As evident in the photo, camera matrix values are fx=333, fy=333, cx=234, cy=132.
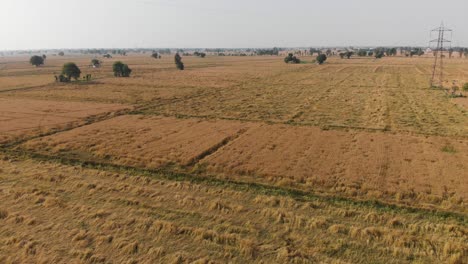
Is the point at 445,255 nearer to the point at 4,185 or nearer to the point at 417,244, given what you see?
the point at 417,244

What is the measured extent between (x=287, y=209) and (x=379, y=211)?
4.66 meters

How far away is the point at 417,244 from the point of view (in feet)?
46.1

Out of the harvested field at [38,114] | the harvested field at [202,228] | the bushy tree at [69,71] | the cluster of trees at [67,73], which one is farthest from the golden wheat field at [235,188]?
the bushy tree at [69,71]

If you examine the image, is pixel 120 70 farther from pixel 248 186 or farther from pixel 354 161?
pixel 248 186

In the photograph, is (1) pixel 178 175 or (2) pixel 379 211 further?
(1) pixel 178 175

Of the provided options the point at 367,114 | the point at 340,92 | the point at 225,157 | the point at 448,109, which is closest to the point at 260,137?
the point at 225,157

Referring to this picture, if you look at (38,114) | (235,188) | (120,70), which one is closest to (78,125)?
(38,114)

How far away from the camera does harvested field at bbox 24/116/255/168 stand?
2592cm

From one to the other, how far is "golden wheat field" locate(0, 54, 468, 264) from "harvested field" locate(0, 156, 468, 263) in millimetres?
63

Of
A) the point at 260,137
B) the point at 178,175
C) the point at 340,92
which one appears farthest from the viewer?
the point at 340,92

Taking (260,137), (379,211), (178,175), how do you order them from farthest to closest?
1. (260,137)
2. (178,175)
3. (379,211)

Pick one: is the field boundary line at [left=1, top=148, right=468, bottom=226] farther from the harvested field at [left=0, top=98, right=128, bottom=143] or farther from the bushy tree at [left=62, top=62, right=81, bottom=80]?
the bushy tree at [left=62, top=62, right=81, bottom=80]

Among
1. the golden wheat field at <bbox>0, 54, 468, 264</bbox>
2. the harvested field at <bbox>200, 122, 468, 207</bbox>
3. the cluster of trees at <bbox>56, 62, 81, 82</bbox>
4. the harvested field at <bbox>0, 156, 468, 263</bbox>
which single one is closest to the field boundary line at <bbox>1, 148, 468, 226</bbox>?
the golden wheat field at <bbox>0, 54, 468, 264</bbox>

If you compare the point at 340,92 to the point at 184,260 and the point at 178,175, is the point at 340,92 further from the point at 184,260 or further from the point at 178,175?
the point at 184,260
